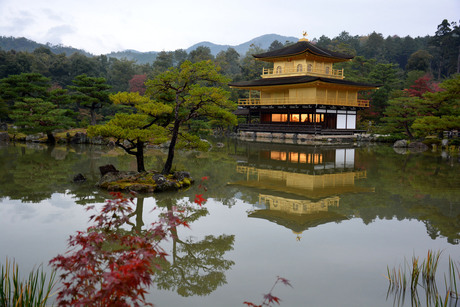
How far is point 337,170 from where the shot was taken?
16.9m

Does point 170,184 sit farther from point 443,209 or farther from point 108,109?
point 108,109

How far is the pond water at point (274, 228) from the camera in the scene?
5566 millimetres

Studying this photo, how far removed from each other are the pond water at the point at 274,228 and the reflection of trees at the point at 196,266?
2 centimetres

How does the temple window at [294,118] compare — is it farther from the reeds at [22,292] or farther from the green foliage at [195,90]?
the reeds at [22,292]

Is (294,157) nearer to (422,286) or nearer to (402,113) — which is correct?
(402,113)

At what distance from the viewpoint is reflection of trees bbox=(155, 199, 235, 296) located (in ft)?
18.2

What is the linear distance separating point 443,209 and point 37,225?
1046 cm

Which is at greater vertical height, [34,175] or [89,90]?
[89,90]

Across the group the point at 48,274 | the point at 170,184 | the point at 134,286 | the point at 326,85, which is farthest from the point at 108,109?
the point at 134,286

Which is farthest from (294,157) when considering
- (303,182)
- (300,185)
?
(300,185)

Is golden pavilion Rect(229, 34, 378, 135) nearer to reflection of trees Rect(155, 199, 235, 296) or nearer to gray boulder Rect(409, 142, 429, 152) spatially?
gray boulder Rect(409, 142, 429, 152)

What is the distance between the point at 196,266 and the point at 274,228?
8.57 feet

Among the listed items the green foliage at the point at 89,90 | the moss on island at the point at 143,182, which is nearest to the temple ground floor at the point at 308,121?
the green foliage at the point at 89,90

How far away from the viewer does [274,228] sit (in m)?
8.28
